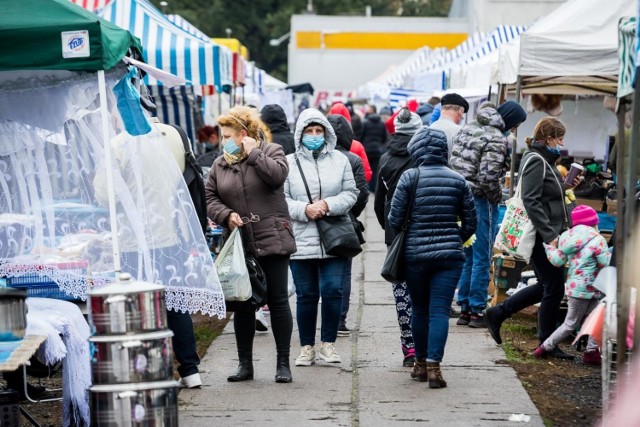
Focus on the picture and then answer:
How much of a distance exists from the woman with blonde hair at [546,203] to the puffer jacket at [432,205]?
1.08 metres

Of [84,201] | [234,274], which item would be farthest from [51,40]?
[234,274]

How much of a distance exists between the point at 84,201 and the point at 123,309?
1996mm

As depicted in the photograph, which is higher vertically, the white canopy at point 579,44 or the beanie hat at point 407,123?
the white canopy at point 579,44

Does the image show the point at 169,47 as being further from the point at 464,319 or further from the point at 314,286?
the point at 314,286

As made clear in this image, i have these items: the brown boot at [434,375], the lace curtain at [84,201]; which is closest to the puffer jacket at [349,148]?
the brown boot at [434,375]

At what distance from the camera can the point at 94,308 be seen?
16.7 feet

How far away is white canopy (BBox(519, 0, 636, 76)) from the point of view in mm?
8938

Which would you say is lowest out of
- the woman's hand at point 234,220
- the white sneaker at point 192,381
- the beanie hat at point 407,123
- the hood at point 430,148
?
the white sneaker at point 192,381

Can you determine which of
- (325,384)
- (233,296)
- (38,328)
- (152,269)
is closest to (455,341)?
(325,384)

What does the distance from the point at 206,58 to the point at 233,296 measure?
557cm

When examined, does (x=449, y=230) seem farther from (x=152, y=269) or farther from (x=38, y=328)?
(x=38, y=328)

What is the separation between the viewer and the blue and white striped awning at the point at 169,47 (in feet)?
38.9

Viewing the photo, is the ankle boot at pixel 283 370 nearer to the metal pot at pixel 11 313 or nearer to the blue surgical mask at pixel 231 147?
the blue surgical mask at pixel 231 147

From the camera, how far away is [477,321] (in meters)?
9.55
